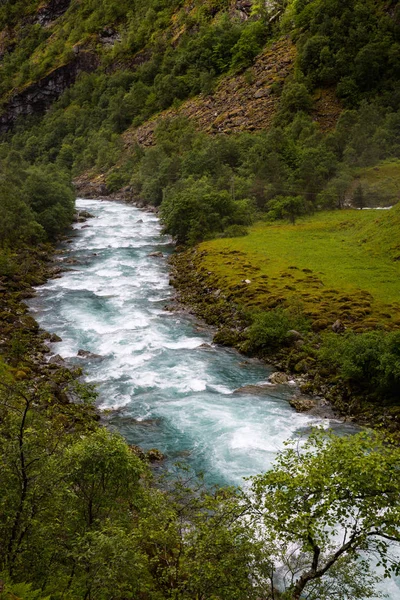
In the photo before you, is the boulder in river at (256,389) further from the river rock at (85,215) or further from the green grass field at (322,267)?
the river rock at (85,215)

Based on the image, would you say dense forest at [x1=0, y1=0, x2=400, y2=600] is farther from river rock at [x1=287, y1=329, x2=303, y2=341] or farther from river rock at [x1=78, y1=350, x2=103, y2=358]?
river rock at [x1=78, y1=350, x2=103, y2=358]

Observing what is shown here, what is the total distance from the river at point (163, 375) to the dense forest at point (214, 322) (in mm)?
1745

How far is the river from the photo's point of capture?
22.6 m

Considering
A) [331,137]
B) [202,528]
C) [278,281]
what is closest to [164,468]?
[202,528]

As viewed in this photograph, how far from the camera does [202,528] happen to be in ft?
34.2

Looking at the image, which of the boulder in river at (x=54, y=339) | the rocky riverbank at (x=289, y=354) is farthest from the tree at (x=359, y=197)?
the boulder in river at (x=54, y=339)

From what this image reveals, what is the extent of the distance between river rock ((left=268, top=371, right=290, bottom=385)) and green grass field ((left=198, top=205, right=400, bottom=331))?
6321 millimetres

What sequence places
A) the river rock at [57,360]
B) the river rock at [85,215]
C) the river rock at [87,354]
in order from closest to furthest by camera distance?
the river rock at [57,360] < the river rock at [87,354] < the river rock at [85,215]

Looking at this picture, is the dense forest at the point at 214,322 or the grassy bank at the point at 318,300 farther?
the grassy bank at the point at 318,300

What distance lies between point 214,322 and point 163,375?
10306mm

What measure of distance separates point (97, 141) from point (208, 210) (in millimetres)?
102141

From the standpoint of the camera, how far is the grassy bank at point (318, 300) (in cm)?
2656

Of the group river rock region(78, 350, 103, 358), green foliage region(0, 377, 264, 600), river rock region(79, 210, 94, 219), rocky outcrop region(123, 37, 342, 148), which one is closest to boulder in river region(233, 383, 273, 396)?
river rock region(78, 350, 103, 358)

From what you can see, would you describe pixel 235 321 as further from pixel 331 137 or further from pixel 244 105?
pixel 244 105
